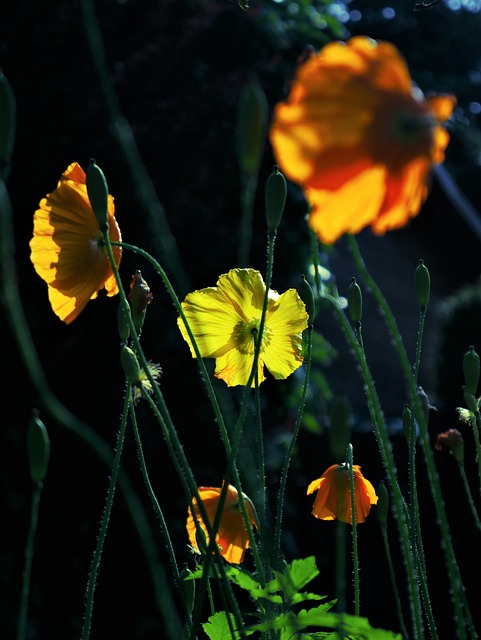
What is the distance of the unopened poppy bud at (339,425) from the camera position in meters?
0.64

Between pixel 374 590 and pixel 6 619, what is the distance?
1167 millimetres

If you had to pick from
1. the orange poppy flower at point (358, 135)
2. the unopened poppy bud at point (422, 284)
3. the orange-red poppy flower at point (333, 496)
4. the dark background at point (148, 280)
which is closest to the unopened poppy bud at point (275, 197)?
the orange poppy flower at point (358, 135)

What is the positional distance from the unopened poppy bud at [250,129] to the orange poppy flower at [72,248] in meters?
0.31

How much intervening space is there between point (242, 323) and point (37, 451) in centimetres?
44

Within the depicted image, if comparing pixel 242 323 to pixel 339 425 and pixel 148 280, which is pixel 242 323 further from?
pixel 148 280

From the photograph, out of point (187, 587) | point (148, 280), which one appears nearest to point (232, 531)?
point (187, 587)

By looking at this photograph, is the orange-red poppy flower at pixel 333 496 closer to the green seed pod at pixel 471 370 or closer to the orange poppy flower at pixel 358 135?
the green seed pod at pixel 471 370

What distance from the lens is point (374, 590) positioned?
308cm

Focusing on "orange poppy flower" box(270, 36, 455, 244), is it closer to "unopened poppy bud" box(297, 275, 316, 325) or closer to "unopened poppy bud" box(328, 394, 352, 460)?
"unopened poppy bud" box(328, 394, 352, 460)

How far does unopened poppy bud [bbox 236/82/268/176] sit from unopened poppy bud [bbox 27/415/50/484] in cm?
26

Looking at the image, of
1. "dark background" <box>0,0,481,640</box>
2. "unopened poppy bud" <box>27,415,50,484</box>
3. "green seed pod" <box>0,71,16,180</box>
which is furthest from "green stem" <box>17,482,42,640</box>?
"dark background" <box>0,0,481,640</box>

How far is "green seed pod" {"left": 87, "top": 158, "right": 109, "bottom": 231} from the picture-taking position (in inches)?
29.1

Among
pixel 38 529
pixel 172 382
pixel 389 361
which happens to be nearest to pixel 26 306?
pixel 172 382

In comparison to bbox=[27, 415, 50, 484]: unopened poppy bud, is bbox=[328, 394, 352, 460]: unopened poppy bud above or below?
above
